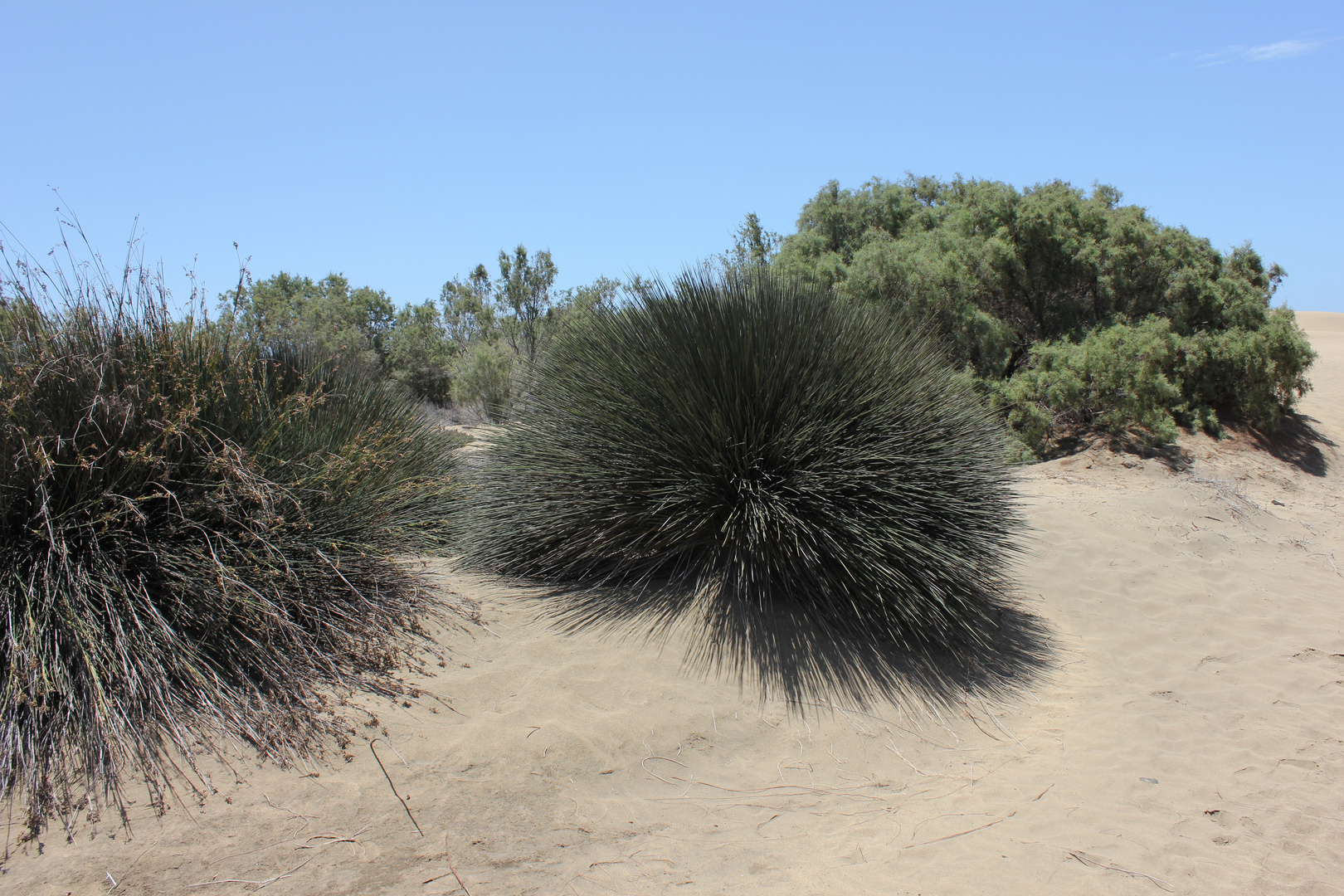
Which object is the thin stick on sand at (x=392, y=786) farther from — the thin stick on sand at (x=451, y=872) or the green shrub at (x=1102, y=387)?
the green shrub at (x=1102, y=387)

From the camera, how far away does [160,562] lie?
11.3 feet

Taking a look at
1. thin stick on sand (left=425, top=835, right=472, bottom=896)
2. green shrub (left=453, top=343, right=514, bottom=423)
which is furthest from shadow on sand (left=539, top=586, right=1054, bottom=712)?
green shrub (left=453, top=343, right=514, bottom=423)

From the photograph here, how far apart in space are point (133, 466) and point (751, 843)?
10.5 ft

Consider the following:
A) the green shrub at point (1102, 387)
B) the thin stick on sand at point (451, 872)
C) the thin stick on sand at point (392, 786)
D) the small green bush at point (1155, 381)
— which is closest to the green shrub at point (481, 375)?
the green shrub at point (1102, 387)

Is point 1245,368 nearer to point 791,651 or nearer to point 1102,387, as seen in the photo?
point 1102,387

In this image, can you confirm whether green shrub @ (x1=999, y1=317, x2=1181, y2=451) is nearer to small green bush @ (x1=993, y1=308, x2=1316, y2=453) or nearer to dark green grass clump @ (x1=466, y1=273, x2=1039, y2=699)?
small green bush @ (x1=993, y1=308, x2=1316, y2=453)

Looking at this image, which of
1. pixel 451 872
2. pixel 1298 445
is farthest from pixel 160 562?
pixel 1298 445

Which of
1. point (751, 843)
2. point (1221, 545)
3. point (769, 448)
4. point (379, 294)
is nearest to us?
point (751, 843)

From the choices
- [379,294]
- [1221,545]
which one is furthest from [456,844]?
[379,294]

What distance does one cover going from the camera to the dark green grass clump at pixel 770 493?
15.3 ft

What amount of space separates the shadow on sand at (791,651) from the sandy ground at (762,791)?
0.42 ft

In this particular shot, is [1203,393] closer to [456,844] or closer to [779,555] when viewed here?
[779,555]

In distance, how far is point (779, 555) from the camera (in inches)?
189

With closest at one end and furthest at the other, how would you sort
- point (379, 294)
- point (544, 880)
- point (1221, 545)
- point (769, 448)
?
point (544, 880) < point (769, 448) < point (1221, 545) < point (379, 294)
